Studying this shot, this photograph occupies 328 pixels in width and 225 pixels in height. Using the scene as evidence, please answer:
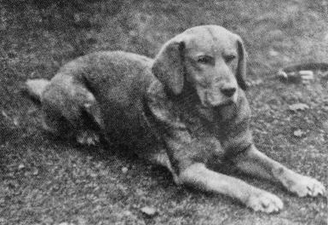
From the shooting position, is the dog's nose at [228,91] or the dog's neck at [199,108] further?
the dog's neck at [199,108]

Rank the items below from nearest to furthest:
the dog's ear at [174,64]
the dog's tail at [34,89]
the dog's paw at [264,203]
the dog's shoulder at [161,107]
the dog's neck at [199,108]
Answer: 1. the dog's paw at [264,203]
2. the dog's ear at [174,64]
3. the dog's neck at [199,108]
4. the dog's shoulder at [161,107]
5. the dog's tail at [34,89]

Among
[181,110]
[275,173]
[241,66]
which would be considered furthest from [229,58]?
[275,173]

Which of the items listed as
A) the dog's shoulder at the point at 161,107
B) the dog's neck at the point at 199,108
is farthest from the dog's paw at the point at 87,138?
the dog's neck at the point at 199,108

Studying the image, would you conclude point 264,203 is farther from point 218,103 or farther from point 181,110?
point 181,110

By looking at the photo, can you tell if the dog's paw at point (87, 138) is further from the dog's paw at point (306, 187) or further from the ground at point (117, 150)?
the dog's paw at point (306, 187)

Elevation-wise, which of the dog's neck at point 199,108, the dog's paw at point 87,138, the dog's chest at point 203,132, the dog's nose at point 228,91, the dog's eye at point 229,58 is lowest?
the dog's paw at point 87,138
